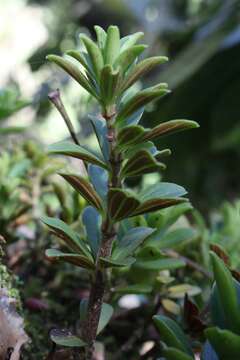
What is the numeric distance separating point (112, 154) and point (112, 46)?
0.10 m

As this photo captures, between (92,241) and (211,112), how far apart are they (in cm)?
153

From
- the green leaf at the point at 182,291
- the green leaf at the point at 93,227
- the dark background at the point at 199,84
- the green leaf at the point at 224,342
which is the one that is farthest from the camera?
the dark background at the point at 199,84

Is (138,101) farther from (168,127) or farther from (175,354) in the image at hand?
(175,354)

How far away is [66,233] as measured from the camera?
0.45 metres

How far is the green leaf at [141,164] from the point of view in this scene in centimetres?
43

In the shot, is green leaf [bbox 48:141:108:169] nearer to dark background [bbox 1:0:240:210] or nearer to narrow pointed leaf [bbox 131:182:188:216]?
narrow pointed leaf [bbox 131:182:188:216]

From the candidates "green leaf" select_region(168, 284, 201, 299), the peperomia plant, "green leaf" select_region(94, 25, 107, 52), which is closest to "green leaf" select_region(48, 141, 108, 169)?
the peperomia plant

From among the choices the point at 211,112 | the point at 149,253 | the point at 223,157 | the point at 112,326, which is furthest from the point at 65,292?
the point at 223,157

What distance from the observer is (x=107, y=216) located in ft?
1.53

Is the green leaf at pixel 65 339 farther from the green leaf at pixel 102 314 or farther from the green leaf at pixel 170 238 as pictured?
the green leaf at pixel 170 238

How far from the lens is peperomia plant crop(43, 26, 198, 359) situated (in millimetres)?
438

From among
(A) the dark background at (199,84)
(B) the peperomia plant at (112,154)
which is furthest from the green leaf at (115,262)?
(A) the dark background at (199,84)

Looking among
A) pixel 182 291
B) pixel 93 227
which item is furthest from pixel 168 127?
pixel 182 291

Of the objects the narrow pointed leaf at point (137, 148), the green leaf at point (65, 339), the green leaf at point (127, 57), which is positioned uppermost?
the green leaf at point (127, 57)
